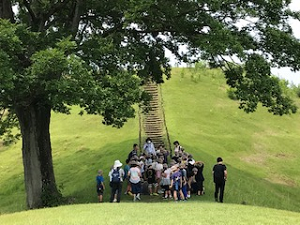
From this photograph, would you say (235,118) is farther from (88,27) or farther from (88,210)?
(88,210)

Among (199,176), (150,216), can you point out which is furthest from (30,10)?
(150,216)

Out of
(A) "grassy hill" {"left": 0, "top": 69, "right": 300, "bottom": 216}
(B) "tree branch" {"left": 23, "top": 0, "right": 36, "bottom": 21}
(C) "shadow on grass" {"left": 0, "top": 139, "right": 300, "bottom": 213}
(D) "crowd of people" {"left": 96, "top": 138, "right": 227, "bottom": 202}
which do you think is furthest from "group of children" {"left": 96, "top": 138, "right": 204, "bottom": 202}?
(B) "tree branch" {"left": 23, "top": 0, "right": 36, "bottom": 21}

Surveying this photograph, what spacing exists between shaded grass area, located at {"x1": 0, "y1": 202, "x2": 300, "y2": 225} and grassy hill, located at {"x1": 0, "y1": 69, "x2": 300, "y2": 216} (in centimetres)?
424

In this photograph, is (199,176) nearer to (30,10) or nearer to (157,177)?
(157,177)

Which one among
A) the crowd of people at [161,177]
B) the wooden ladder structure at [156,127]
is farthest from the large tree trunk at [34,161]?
the wooden ladder structure at [156,127]

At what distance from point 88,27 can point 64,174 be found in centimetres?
1114

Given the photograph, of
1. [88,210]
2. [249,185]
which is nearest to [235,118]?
[249,185]

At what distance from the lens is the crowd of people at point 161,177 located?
16656mm

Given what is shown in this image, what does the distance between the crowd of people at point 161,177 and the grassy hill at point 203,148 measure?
77 cm

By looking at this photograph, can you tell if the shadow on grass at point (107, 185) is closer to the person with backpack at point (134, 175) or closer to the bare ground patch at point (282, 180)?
the bare ground patch at point (282, 180)

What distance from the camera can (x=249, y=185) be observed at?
24.1 m

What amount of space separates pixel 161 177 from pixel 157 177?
0.64ft

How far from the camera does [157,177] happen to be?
18281mm

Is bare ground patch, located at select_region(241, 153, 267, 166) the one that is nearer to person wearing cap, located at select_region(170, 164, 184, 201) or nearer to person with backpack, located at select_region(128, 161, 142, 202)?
person wearing cap, located at select_region(170, 164, 184, 201)
